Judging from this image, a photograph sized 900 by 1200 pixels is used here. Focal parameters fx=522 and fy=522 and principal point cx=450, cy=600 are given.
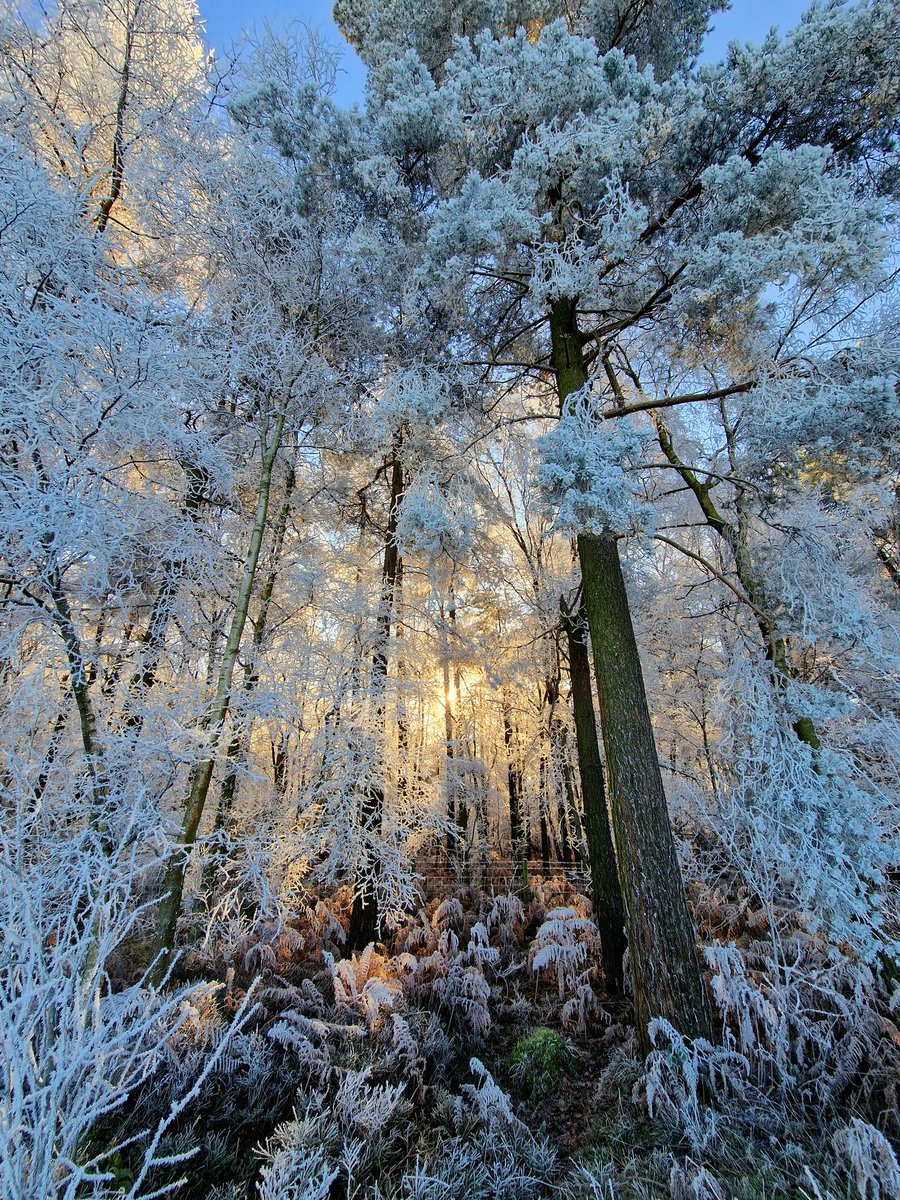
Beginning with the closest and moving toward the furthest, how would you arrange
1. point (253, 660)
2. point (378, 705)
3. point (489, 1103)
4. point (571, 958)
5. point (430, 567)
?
point (489, 1103) < point (253, 660) < point (571, 958) < point (378, 705) < point (430, 567)

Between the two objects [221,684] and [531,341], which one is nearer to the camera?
[221,684]

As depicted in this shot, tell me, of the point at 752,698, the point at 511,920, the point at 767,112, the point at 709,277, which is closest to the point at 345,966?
the point at 511,920

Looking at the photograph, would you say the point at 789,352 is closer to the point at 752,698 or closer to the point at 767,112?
the point at 767,112

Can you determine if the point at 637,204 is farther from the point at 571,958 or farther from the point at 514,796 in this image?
the point at 514,796

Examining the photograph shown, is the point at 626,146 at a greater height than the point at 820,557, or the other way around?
the point at 626,146

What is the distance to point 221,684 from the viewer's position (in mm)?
4297

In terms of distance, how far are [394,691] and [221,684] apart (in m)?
2.16

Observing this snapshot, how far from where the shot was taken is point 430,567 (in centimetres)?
688

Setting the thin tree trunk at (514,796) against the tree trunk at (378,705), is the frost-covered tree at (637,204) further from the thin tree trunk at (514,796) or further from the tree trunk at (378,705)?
the thin tree trunk at (514,796)

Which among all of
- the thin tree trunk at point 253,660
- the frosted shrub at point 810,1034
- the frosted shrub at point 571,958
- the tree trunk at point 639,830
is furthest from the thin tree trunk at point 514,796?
the tree trunk at point 639,830

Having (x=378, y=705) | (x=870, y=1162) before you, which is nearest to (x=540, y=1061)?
(x=870, y=1162)

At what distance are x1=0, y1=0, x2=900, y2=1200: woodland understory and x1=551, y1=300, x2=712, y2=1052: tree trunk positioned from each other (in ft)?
0.10

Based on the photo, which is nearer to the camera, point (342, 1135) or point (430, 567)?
point (342, 1135)

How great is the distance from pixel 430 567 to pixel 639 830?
13.1ft
